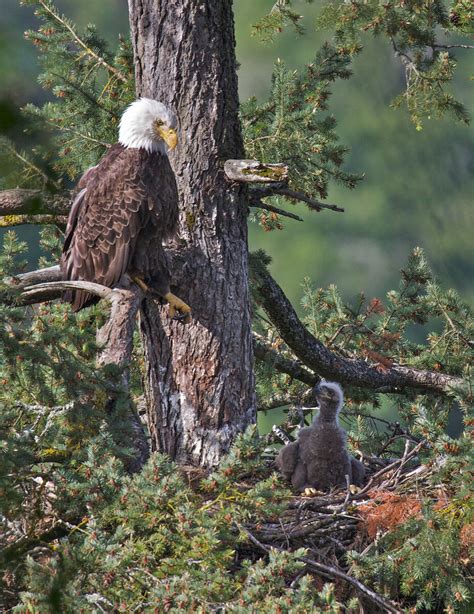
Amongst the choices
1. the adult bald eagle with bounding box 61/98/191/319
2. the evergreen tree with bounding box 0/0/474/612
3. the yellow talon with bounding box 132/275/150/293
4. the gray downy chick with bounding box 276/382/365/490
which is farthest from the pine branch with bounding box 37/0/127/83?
the gray downy chick with bounding box 276/382/365/490

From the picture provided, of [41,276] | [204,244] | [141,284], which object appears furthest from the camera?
[41,276]

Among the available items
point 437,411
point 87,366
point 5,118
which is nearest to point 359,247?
point 437,411

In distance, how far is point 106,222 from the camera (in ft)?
16.5

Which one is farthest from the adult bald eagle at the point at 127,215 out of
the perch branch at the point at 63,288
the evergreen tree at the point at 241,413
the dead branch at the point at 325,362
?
the dead branch at the point at 325,362

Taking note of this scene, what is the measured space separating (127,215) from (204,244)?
48cm

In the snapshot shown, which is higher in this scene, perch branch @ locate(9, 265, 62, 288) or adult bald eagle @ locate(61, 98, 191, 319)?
adult bald eagle @ locate(61, 98, 191, 319)

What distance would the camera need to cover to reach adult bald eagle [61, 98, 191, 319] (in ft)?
15.7

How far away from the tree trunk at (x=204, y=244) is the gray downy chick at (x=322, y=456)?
41cm

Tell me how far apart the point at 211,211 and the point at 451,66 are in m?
1.84

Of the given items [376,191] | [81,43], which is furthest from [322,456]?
[376,191]

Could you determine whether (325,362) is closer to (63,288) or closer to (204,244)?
(204,244)

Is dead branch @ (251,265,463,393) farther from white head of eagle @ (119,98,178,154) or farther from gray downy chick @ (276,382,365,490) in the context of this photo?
white head of eagle @ (119,98,178,154)

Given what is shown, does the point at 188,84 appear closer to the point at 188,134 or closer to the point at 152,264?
the point at 188,134

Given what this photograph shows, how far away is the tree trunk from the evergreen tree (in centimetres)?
2
